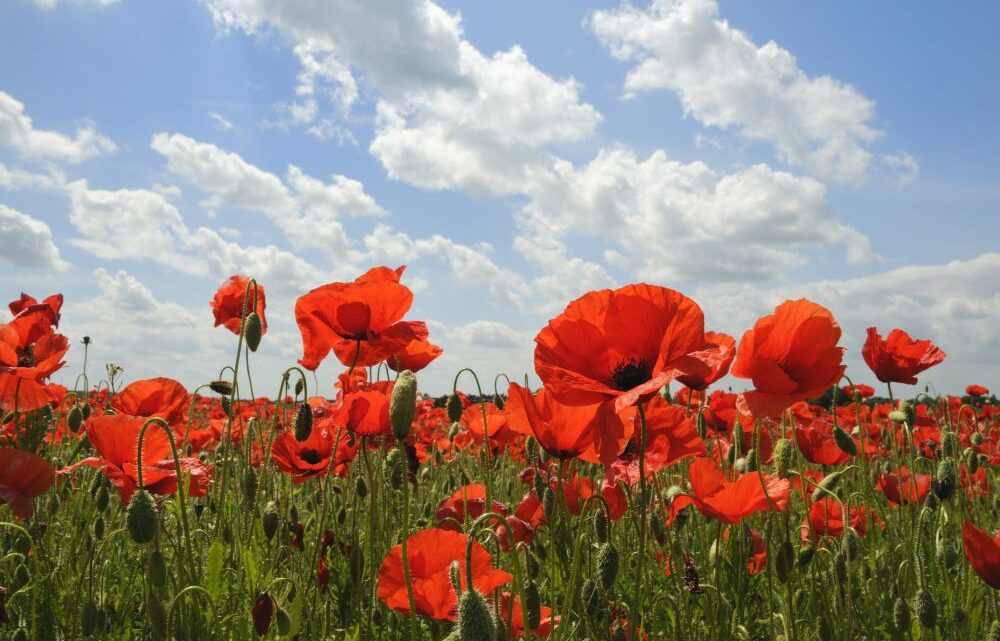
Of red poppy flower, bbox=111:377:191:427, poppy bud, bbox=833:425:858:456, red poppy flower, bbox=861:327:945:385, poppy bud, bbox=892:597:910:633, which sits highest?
A: red poppy flower, bbox=861:327:945:385

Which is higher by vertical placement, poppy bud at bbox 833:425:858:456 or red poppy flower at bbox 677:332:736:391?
red poppy flower at bbox 677:332:736:391

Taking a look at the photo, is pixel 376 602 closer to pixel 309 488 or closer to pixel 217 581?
pixel 217 581

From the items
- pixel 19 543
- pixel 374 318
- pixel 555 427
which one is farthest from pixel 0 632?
pixel 555 427

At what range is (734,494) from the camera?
204 cm

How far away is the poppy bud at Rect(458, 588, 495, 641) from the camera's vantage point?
4.17ft

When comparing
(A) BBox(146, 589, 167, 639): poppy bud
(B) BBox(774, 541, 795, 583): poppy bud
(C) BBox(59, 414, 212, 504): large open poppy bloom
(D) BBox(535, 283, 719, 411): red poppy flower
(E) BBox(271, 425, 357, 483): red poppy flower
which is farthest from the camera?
(E) BBox(271, 425, 357, 483): red poppy flower

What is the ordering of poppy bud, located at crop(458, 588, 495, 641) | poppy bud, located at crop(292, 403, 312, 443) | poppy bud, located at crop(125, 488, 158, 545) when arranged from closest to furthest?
poppy bud, located at crop(458, 588, 495, 641)
poppy bud, located at crop(125, 488, 158, 545)
poppy bud, located at crop(292, 403, 312, 443)

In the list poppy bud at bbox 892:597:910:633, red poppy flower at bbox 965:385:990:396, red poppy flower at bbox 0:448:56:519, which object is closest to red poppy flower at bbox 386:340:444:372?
red poppy flower at bbox 0:448:56:519

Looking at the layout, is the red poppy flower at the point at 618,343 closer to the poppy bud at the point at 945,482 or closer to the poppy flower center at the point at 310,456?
the poppy bud at the point at 945,482

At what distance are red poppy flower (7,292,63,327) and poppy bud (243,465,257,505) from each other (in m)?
1.32

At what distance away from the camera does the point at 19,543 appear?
3.24m

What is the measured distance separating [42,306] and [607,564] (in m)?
2.65

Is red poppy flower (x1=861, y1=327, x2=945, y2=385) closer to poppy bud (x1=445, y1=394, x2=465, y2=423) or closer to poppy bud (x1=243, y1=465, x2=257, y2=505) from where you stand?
poppy bud (x1=445, y1=394, x2=465, y2=423)

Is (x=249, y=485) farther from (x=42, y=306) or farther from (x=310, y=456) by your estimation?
(x=42, y=306)
